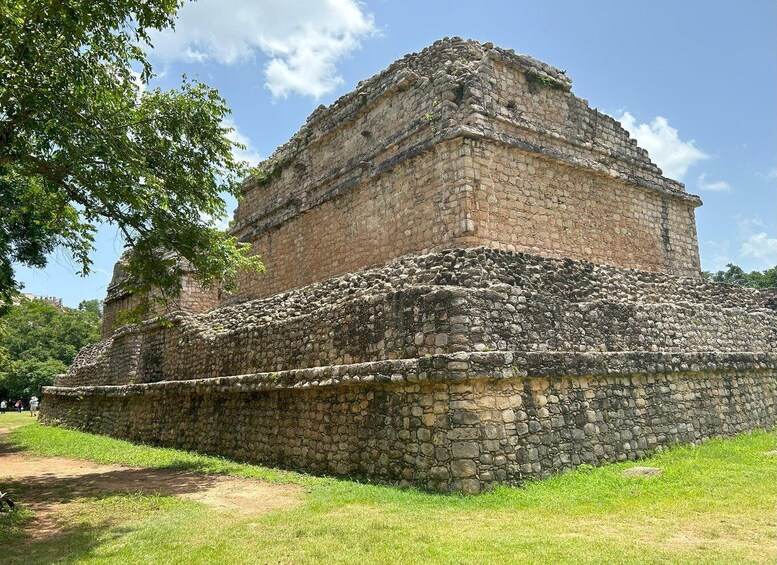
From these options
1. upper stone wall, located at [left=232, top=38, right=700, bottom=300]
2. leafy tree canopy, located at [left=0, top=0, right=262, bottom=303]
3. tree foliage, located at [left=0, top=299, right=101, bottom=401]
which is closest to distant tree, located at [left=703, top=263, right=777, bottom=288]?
upper stone wall, located at [left=232, top=38, right=700, bottom=300]

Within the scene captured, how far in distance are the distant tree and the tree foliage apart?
148ft

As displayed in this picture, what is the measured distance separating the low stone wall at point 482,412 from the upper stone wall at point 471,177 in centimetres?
316

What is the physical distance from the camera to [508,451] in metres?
7.26

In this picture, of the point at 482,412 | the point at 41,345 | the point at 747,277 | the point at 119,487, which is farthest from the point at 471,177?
the point at 41,345

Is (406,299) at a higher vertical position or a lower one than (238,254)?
lower

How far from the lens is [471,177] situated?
34.2 feet

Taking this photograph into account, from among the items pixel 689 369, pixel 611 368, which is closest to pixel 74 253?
pixel 611 368

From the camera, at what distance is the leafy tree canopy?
7328mm

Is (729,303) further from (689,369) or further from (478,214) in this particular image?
(478,214)

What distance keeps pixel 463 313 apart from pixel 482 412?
1309 millimetres

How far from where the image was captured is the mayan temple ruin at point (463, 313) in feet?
25.0

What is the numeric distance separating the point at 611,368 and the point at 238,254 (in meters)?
6.75

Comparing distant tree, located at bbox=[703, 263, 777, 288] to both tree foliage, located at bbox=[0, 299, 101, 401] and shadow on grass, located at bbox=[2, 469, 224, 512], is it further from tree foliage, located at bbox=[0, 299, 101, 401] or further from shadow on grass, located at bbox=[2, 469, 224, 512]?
tree foliage, located at bbox=[0, 299, 101, 401]

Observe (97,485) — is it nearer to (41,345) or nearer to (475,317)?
(475,317)
